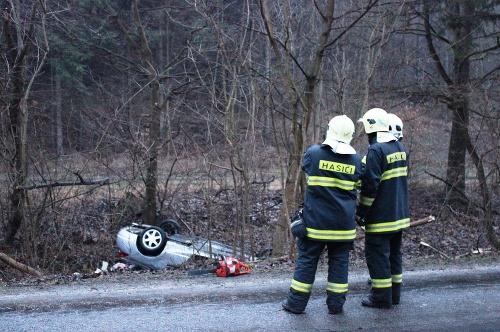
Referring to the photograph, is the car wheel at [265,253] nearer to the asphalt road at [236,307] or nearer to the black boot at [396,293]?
the asphalt road at [236,307]

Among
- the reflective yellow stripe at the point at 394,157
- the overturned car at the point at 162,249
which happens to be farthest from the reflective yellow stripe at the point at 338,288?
the overturned car at the point at 162,249

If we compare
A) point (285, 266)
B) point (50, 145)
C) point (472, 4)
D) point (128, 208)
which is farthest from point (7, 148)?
point (472, 4)

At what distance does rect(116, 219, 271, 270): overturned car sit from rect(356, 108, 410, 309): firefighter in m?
5.85

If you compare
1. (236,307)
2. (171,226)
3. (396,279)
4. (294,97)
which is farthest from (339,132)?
(171,226)

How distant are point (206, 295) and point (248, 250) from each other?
618 centimetres

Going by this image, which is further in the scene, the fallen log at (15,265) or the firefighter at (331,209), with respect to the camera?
the fallen log at (15,265)

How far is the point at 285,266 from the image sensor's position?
9438 millimetres

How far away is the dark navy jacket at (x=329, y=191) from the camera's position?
5684 millimetres

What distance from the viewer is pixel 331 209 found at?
5699 mm

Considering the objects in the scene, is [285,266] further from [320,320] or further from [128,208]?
[128,208]

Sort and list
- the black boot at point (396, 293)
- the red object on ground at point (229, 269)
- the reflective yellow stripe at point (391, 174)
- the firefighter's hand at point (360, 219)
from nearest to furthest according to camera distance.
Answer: the reflective yellow stripe at point (391, 174), the firefighter's hand at point (360, 219), the black boot at point (396, 293), the red object on ground at point (229, 269)

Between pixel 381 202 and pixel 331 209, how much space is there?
67 centimetres

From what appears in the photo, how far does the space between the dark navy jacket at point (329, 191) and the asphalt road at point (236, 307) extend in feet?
2.80

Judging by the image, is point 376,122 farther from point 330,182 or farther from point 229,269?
point 229,269
